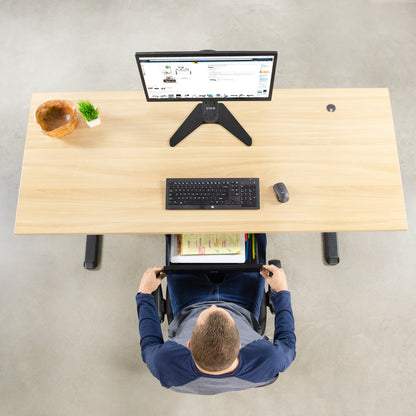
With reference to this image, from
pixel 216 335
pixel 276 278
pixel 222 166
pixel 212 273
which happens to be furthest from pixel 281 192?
pixel 216 335

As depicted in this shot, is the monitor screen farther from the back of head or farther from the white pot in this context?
the back of head

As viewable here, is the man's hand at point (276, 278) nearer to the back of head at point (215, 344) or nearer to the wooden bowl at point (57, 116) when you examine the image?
the back of head at point (215, 344)

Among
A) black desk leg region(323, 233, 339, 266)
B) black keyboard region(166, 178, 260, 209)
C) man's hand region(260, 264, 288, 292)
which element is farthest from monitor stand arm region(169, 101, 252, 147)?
black desk leg region(323, 233, 339, 266)

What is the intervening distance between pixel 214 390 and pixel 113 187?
99 centimetres

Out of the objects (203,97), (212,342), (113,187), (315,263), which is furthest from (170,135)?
(315,263)

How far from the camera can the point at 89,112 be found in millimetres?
1654

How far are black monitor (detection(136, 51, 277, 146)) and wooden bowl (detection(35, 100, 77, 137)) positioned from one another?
41 cm

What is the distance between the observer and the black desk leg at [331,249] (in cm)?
227

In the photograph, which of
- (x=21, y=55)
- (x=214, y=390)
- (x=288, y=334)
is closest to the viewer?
(x=214, y=390)

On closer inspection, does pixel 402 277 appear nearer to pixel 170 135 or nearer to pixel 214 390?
pixel 214 390

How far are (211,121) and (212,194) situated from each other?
38 centimetres

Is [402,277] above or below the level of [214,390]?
above

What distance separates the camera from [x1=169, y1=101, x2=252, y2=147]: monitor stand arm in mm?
1686

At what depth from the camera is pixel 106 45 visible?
276 cm
